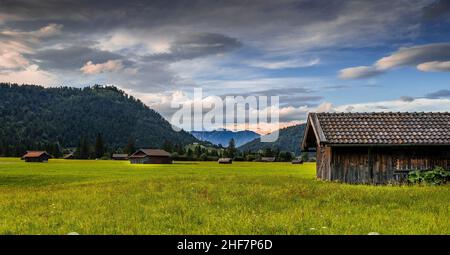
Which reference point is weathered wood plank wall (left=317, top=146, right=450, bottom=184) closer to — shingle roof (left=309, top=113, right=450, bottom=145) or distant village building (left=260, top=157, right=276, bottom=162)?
shingle roof (left=309, top=113, right=450, bottom=145)

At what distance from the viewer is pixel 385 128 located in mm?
30938

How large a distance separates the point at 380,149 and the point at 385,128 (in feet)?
6.10

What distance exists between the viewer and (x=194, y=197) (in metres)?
18.5

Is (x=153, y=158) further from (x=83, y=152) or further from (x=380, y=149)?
(x=380, y=149)

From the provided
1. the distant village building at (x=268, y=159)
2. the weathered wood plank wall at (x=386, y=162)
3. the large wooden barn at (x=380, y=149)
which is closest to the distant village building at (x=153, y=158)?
the distant village building at (x=268, y=159)

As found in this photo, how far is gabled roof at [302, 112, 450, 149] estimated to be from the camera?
29344 mm

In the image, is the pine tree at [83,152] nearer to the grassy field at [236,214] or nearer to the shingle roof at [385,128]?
the shingle roof at [385,128]

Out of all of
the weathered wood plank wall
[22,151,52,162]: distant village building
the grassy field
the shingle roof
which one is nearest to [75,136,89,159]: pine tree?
[22,151,52,162]: distant village building

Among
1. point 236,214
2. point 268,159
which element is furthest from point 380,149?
point 268,159

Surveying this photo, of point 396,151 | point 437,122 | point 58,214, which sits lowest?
point 58,214

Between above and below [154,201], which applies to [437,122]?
above
